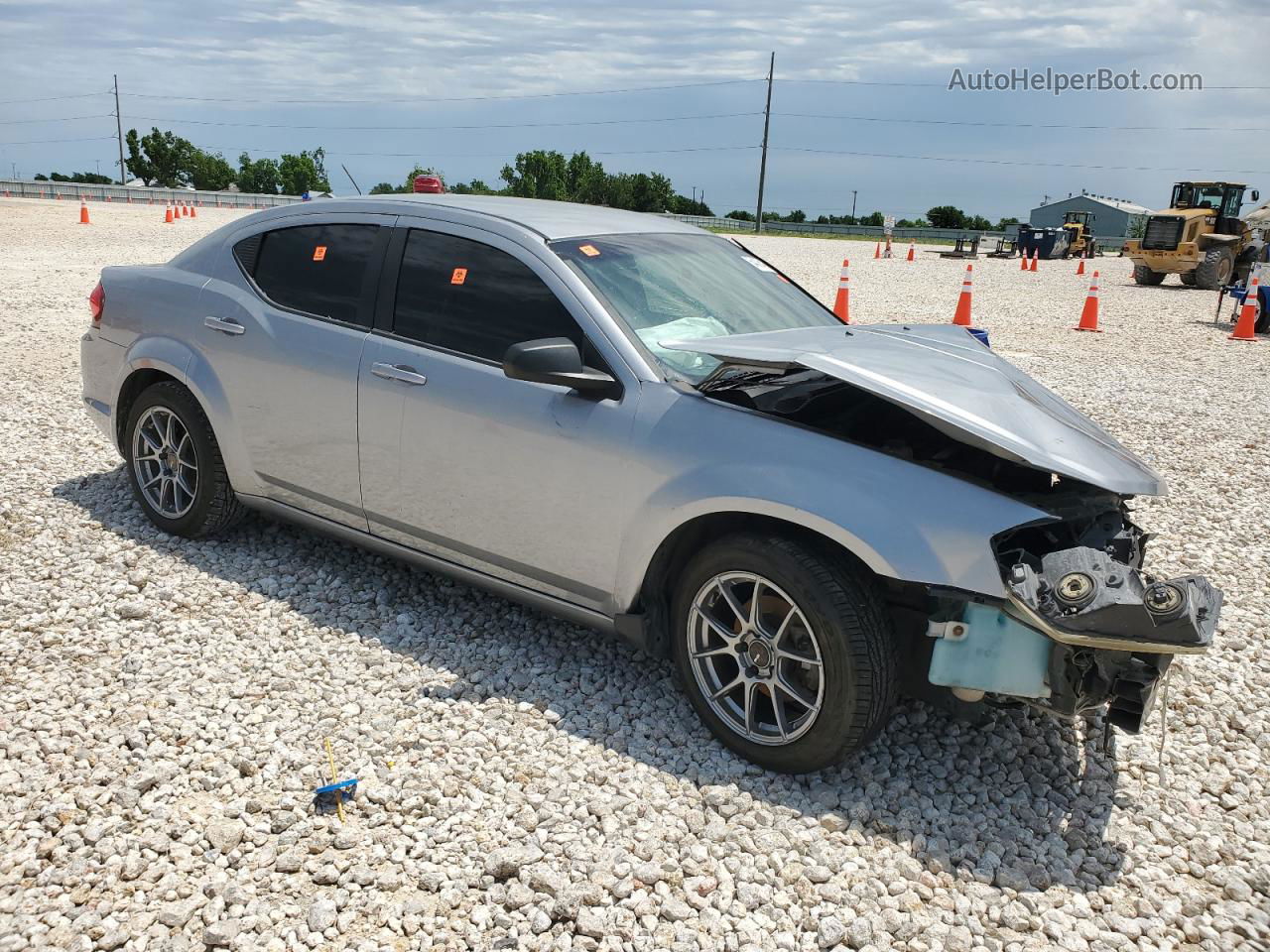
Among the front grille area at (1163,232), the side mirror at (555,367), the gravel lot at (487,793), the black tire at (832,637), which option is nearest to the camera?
the gravel lot at (487,793)

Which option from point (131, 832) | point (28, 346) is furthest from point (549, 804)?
point (28, 346)

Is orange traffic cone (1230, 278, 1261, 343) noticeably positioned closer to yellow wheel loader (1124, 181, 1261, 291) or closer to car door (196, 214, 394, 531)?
yellow wheel loader (1124, 181, 1261, 291)

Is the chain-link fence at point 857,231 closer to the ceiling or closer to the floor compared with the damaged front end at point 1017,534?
closer to the ceiling

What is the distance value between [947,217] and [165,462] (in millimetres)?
77376

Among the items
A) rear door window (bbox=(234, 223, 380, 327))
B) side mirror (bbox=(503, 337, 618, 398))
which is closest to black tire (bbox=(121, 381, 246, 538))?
rear door window (bbox=(234, 223, 380, 327))

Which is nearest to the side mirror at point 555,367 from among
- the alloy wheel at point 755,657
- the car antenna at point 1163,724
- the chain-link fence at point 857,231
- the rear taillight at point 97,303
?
the alloy wheel at point 755,657

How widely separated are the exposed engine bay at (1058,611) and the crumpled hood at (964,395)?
0.43ft

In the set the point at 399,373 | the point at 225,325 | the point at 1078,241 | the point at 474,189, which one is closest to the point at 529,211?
the point at 399,373

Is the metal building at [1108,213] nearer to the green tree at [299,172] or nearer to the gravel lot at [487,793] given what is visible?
the green tree at [299,172]

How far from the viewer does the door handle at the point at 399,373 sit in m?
4.05

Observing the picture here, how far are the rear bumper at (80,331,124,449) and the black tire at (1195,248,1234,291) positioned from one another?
2629 cm

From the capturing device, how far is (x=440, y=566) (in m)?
4.20

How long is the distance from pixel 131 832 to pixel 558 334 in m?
2.14

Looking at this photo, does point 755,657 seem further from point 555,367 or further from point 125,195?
point 125,195
